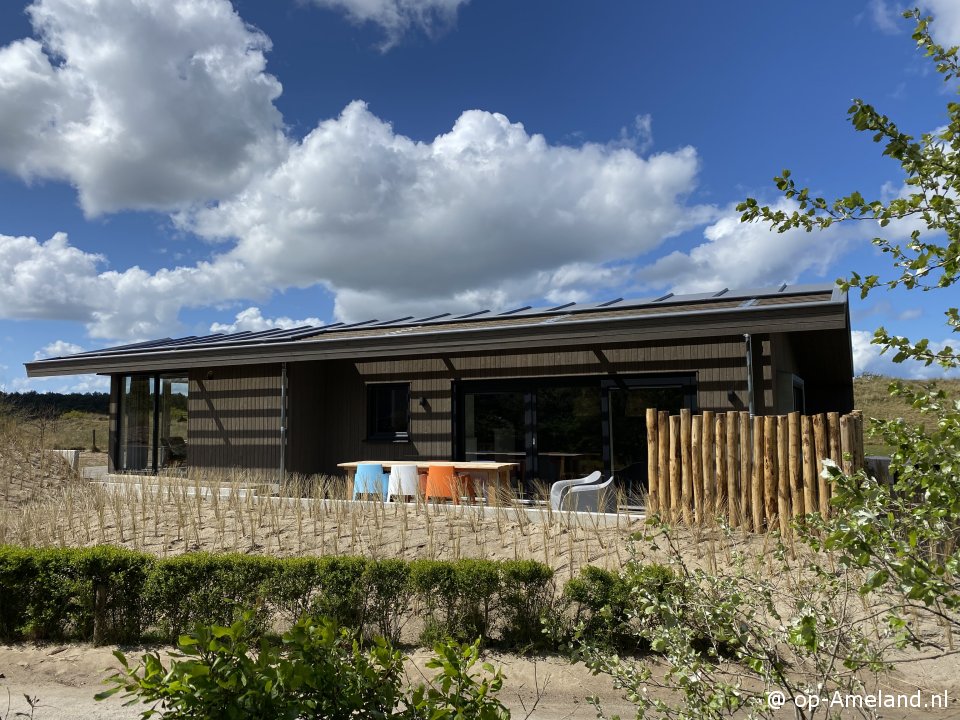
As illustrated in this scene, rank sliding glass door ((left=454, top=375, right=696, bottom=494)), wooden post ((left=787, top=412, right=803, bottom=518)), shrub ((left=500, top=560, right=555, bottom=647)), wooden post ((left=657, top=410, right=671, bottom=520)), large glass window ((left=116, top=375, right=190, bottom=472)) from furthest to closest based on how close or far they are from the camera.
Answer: large glass window ((left=116, top=375, right=190, bottom=472)) < sliding glass door ((left=454, top=375, right=696, bottom=494)) < wooden post ((left=657, top=410, right=671, bottom=520)) < wooden post ((left=787, top=412, right=803, bottom=518)) < shrub ((left=500, top=560, right=555, bottom=647))

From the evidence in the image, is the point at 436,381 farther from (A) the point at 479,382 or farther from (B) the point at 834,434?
(B) the point at 834,434

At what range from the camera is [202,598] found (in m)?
5.90

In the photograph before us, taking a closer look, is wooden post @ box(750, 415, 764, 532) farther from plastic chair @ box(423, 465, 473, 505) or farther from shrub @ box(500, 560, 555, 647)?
plastic chair @ box(423, 465, 473, 505)

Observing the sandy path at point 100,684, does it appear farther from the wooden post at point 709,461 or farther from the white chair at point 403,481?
the white chair at point 403,481

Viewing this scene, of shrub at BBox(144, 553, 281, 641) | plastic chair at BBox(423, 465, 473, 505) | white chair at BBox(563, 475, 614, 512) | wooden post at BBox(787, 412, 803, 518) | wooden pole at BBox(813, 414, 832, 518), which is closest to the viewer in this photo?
shrub at BBox(144, 553, 281, 641)

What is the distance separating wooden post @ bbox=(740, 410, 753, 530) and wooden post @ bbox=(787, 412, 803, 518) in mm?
430

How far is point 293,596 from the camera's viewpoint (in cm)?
575

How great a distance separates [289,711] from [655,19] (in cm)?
1063

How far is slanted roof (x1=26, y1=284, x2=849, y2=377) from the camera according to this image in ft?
31.4

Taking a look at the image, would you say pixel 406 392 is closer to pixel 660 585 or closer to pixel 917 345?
pixel 660 585

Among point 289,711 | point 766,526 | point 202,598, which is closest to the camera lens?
point 289,711

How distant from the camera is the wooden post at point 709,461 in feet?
25.8

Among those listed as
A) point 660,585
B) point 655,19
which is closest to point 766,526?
point 660,585

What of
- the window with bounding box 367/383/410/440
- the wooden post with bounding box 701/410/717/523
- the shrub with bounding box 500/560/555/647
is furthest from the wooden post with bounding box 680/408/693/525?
the window with bounding box 367/383/410/440
